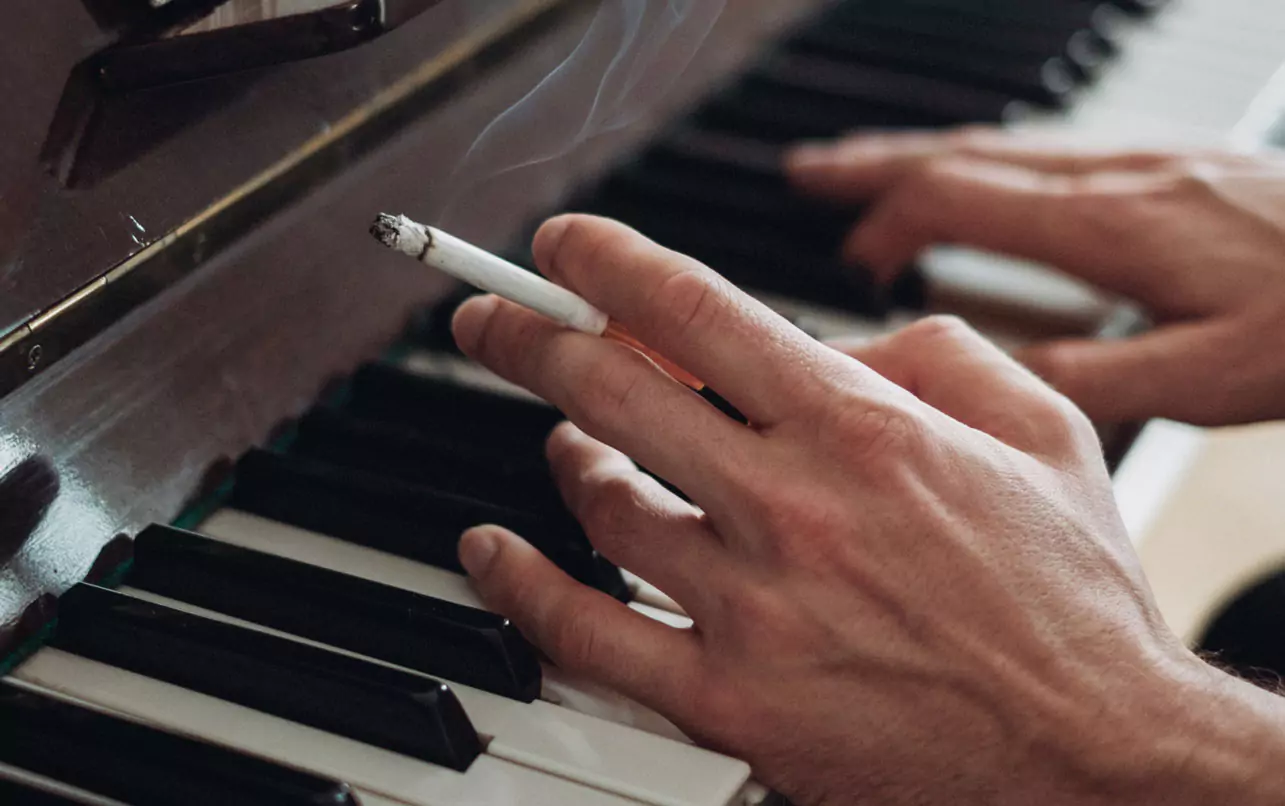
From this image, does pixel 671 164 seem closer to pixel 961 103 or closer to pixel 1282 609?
pixel 961 103

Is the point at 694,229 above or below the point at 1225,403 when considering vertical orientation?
above

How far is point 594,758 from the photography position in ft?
2.27

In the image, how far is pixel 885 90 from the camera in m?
1.47

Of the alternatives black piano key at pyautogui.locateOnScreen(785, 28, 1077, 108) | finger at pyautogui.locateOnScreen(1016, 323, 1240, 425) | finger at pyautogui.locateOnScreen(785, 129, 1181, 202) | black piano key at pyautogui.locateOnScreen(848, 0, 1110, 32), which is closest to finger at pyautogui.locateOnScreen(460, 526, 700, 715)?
finger at pyautogui.locateOnScreen(1016, 323, 1240, 425)

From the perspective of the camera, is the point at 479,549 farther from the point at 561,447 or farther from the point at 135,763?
the point at 135,763

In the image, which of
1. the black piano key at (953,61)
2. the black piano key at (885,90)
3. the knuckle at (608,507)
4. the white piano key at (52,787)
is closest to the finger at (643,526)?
the knuckle at (608,507)

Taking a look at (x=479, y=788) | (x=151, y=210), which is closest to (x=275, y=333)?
(x=151, y=210)

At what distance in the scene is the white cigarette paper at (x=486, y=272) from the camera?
662 mm

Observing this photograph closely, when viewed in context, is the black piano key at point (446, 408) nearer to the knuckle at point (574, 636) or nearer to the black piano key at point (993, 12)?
the knuckle at point (574, 636)

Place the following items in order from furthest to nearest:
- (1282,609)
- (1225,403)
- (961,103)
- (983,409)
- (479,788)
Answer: (961,103) < (1282,609) < (1225,403) < (983,409) < (479,788)

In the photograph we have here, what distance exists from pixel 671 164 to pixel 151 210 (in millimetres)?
675

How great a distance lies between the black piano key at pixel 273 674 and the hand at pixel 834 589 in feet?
0.34

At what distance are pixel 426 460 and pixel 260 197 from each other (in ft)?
0.72

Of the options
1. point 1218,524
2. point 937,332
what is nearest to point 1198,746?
point 937,332
